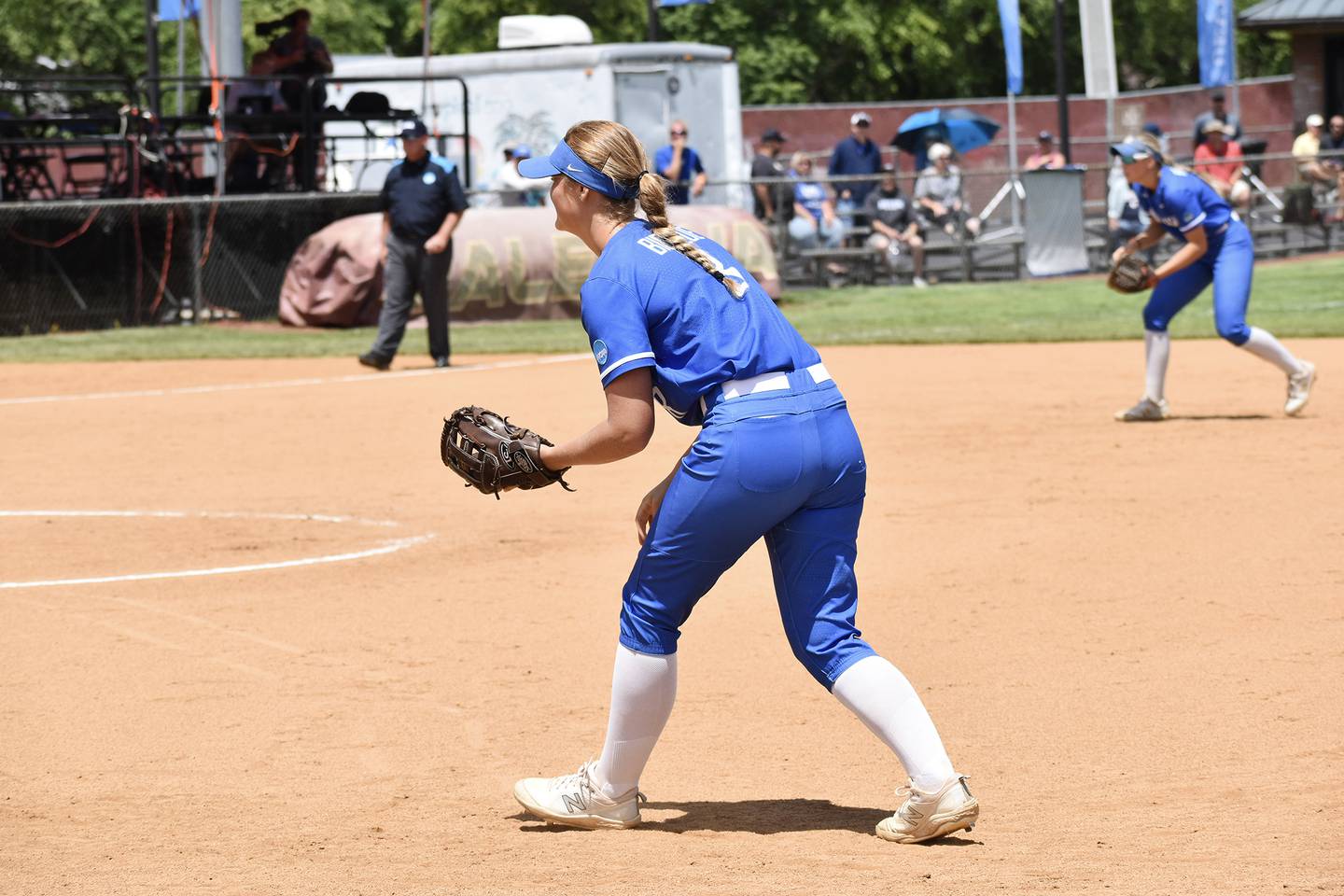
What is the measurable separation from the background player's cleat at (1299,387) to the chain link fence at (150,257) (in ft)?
45.7

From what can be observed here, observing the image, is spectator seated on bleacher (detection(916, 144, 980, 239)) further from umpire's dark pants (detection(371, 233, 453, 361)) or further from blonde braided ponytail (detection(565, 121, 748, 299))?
blonde braided ponytail (detection(565, 121, 748, 299))

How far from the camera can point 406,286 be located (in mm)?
16656

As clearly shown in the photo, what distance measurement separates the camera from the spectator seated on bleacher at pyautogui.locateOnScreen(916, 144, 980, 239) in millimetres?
26062

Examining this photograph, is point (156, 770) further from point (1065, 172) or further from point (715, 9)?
point (715, 9)

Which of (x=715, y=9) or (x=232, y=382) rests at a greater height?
(x=715, y=9)

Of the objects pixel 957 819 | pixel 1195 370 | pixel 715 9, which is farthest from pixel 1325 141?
pixel 957 819

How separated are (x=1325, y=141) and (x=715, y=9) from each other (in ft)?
82.6

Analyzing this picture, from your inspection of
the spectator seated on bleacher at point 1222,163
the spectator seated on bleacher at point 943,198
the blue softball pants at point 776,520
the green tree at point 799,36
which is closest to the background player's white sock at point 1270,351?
the blue softball pants at point 776,520

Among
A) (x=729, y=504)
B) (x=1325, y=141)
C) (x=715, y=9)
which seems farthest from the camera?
(x=715, y=9)

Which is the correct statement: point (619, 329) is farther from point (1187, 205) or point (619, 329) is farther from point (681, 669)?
point (1187, 205)

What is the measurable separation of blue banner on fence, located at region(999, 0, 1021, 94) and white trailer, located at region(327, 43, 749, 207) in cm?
711

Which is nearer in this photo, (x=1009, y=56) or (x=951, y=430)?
(x=951, y=430)

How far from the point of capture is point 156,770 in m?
5.66

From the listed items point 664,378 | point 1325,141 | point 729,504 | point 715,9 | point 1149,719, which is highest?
point 715,9
